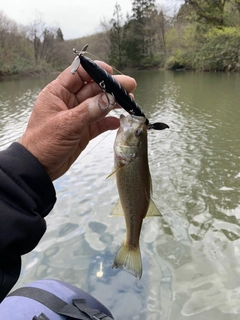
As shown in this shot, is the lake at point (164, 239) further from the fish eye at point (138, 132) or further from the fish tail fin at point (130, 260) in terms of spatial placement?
the fish eye at point (138, 132)

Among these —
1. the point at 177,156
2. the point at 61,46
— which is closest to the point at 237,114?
the point at 177,156

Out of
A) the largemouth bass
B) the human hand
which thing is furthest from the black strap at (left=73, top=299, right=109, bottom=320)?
the human hand

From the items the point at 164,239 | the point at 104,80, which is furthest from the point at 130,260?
the point at 164,239

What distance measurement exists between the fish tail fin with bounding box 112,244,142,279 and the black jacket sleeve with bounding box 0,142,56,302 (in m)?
0.76

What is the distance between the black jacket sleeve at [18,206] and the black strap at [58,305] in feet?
2.17

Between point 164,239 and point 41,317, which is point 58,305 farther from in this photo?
point 164,239

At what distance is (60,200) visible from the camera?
6.08 metres

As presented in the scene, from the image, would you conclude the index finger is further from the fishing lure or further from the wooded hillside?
the wooded hillside

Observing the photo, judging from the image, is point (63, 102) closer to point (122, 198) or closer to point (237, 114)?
point (122, 198)

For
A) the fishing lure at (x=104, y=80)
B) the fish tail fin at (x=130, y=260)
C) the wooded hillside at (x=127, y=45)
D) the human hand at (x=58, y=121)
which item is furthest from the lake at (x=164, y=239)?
the wooded hillside at (x=127, y=45)

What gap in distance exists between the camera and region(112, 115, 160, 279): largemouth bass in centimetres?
199

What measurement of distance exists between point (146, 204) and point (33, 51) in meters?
60.2

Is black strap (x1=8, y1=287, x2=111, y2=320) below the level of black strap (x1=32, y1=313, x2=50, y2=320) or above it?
below

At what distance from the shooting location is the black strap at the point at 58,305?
221 centimetres
